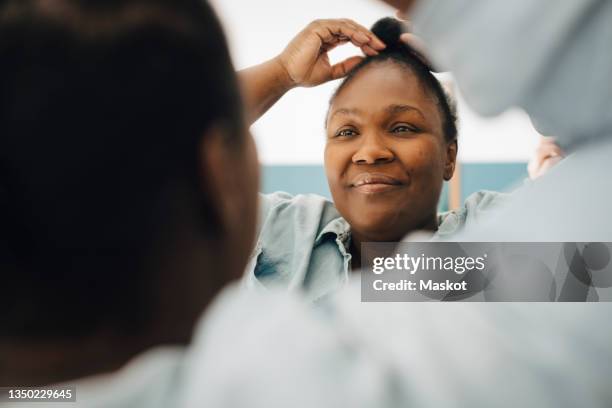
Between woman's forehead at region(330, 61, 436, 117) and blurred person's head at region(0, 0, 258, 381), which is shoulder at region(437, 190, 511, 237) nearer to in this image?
woman's forehead at region(330, 61, 436, 117)

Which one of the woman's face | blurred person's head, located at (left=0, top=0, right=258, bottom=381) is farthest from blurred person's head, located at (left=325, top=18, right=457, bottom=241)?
blurred person's head, located at (left=0, top=0, right=258, bottom=381)

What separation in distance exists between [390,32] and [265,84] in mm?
194

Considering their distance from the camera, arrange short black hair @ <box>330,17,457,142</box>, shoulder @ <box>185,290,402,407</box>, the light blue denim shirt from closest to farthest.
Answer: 1. shoulder @ <box>185,290,402,407</box>
2. the light blue denim shirt
3. short black hair @ <box>330,17,457,142</box>

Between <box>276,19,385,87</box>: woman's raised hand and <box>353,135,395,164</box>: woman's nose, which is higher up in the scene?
<box>276,19,385,87</box>: woman's raised hand

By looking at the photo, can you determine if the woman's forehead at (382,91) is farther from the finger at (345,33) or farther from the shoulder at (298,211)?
the shoulder at (298,211)

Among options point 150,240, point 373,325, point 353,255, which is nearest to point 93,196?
point 150,240

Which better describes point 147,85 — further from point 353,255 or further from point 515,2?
point 353,255

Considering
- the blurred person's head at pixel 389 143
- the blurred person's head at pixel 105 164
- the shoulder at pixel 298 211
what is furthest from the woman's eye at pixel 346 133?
the blurred person's head at pixel 105 164

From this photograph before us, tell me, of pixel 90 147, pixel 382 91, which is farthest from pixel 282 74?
pixel 90 147

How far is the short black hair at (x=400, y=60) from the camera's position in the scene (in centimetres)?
81

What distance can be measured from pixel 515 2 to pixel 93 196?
236 mm

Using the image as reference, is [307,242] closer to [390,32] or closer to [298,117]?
[298,117]

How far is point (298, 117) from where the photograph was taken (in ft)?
2.65

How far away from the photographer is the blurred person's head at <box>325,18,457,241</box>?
75 cm
